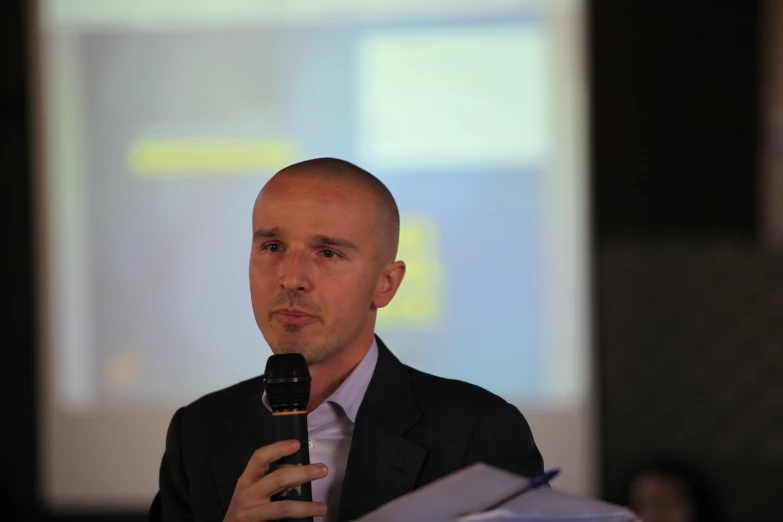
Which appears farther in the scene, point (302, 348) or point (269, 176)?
point (269, 176)

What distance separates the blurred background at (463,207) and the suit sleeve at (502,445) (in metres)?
2.95

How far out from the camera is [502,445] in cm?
136

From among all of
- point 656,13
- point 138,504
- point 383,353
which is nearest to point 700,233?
point 656,13

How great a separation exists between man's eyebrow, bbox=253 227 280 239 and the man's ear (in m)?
0.16

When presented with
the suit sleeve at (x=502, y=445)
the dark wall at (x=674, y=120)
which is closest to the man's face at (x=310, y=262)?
the suit sleeve at (x=502, y=445)

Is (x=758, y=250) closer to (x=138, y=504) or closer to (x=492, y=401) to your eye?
(x=138, y=504)

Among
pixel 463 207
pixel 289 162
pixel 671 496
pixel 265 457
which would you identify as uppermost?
pixel 289 162

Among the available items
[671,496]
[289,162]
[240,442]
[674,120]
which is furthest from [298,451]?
[674,120]

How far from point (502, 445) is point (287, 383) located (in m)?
0.32

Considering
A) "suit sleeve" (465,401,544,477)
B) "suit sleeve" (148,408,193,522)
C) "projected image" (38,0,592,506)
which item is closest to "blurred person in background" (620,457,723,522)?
"projected image" (38,0,592,506)

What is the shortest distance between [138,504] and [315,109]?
1.95 meters

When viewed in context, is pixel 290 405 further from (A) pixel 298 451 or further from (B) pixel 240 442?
(B) pixel 240 442

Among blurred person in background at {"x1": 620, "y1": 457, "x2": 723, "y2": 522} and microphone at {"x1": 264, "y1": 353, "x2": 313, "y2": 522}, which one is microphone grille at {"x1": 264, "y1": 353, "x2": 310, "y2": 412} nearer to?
microphone at {"x1": 264, "y1": 353, "x2": 313, "y2": 522}

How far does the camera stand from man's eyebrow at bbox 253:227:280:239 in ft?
4.34
